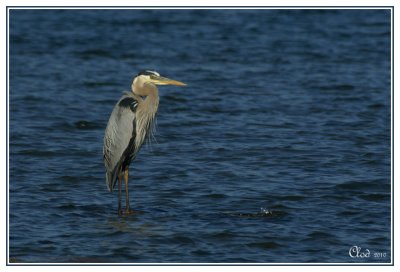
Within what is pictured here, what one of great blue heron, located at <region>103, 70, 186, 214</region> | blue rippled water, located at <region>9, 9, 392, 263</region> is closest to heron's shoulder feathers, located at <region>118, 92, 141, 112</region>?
great blue heron, located at <region>103, 70, 186, 214</region>

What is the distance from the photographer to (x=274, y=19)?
1008 inches

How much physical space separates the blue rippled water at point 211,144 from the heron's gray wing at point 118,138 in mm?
371

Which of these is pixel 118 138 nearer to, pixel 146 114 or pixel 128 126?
pixel 128 126

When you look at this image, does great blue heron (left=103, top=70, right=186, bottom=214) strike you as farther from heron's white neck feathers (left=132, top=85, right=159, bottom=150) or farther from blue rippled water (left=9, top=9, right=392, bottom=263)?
blue rippled water (left=9, top=9, right=392, bottom=263)

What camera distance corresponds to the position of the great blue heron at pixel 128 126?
10.0 metres

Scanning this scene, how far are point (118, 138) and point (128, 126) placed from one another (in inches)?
7.0

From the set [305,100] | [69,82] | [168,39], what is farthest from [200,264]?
[168,39]

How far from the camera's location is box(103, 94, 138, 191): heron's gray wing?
10.0 meters

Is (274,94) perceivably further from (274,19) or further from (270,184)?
(274,19)

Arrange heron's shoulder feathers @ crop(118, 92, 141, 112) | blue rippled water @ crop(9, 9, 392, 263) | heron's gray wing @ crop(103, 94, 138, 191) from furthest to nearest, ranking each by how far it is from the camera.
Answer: heron's shoulder feathers @ crop(118, 92, 141, 112) → heron's gray wing @ crop(103, 94, 138, 191) → blue rippled water @ crop(9, 9, 392, 263)

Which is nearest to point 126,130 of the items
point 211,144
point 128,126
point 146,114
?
point 128,126

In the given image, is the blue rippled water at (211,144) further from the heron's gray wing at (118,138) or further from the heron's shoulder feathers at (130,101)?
the heron's shoulder feathers at (130,101)

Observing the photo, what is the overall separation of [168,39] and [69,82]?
545cm

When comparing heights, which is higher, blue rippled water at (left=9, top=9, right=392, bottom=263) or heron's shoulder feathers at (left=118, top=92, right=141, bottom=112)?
heron's shoulder feathers at (left=118, top=92, right=141, bottom=112)
